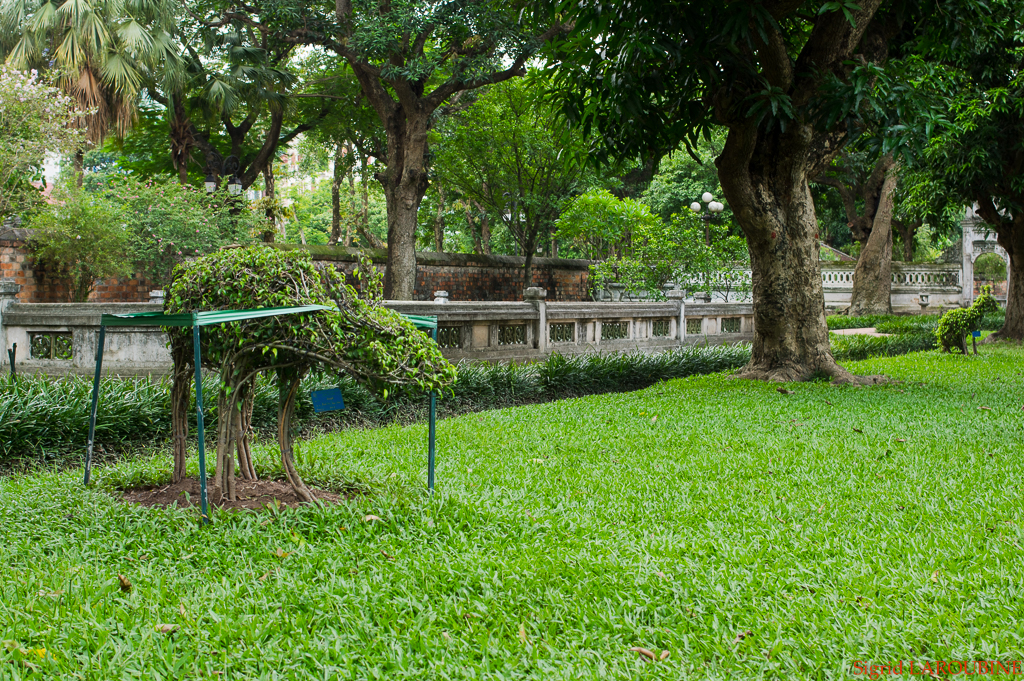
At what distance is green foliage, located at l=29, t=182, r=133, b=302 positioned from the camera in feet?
43.5

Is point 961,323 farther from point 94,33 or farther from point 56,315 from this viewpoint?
point 94,33

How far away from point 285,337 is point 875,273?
23845 mm

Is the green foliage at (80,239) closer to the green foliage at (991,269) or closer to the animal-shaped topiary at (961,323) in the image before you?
the animal-shaped topiary at (961,323)

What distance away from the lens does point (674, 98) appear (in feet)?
31.9

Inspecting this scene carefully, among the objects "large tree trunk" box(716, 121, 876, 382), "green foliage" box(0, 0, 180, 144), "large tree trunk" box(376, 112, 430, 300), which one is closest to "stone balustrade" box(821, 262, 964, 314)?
"large tree trunk" box(376, 112, 430, 300)

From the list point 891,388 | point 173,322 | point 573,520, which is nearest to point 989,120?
point 891,388

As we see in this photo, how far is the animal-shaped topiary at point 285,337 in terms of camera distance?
3576 millimetres

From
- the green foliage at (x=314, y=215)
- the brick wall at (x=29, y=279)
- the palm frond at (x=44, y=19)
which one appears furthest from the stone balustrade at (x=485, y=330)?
the green foliage at (x=314, y=215)

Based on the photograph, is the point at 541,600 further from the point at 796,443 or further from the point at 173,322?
the point at 796,443

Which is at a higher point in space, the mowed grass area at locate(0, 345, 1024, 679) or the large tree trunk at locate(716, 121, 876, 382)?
the large tree trunk at locate(716, 121, 876, 382)

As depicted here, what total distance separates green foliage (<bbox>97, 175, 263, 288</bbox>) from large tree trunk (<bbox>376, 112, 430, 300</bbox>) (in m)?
3.91

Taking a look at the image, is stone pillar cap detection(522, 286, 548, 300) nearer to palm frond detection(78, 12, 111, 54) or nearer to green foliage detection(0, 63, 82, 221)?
green foliage detection(0, 63, 82, 221)

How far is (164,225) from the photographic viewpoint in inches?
575

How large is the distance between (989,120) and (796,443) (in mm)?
11834
